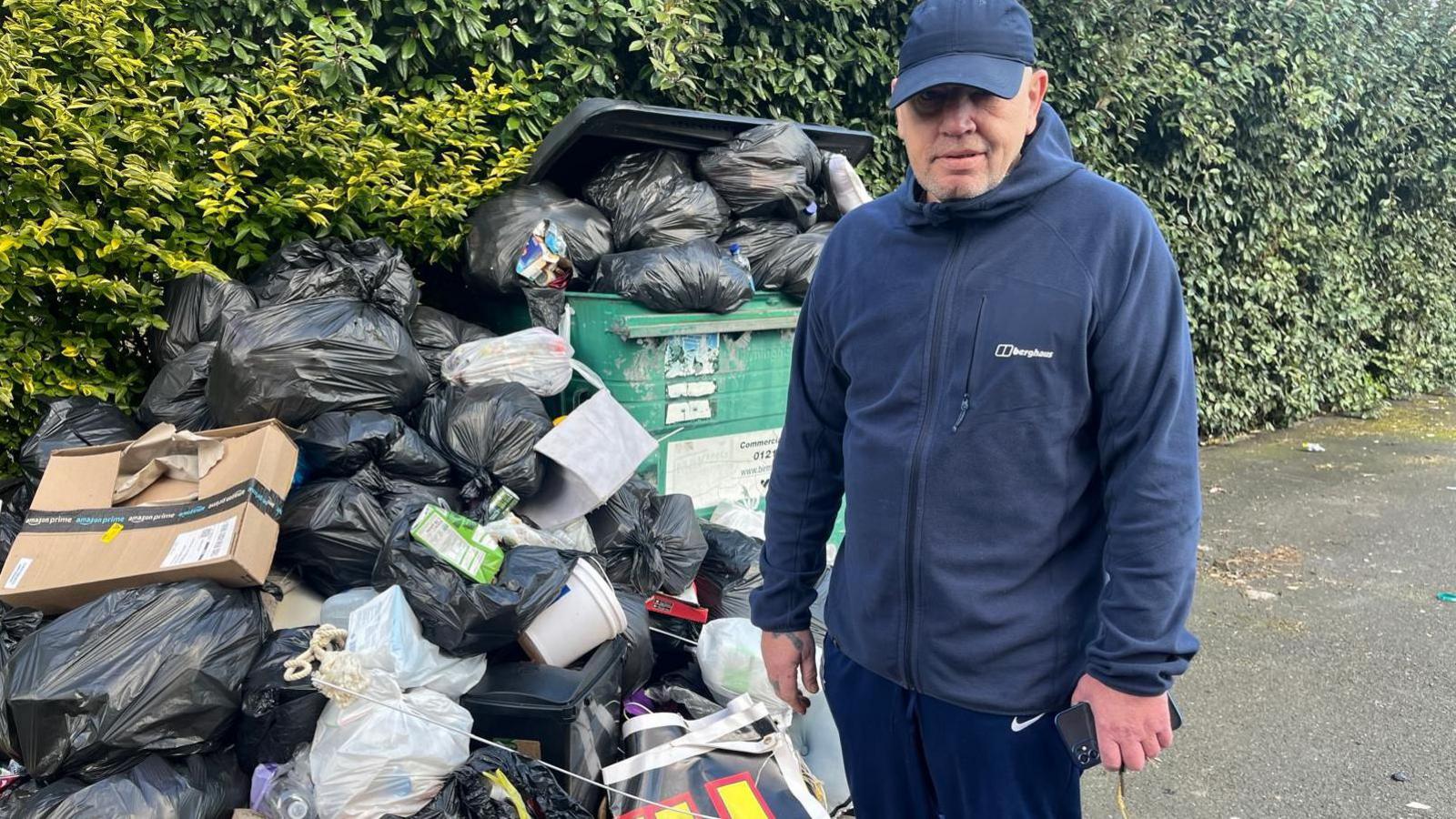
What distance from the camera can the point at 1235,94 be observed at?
673cm

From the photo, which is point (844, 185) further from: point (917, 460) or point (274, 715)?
point (274, 715)

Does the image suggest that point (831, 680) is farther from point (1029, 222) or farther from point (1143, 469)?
point (1029, 222)

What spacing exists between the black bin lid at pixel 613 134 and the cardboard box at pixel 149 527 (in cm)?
150

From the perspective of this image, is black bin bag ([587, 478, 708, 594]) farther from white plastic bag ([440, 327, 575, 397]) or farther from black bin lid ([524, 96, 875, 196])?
black bin lid ([524, 96, 875, 196])

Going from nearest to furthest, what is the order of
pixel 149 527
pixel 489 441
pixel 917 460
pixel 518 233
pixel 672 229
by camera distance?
pixel 917 460 < pixel 149 527 < pixel 489 441 < pixel 518 233 < pixel 672 229

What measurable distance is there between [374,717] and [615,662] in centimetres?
64

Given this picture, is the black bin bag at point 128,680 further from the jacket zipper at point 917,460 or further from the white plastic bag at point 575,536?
the jacket zipper at point 917,460

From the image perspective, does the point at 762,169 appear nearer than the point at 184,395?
No

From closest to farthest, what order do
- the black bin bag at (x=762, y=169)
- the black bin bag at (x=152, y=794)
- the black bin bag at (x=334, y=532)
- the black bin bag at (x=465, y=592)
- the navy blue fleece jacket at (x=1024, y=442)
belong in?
the navy blue fleece jacket at (x=1024, y=442) → the black bin bag at (x=152, y=794) → the black bin bag at (x=465, y=592) → the black bin bag at (x=334, y=532) → the black bin bag at (x=762, y=169)

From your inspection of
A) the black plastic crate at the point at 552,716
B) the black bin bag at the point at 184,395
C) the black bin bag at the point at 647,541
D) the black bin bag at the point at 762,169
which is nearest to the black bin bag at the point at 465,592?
the black plastic crate at the point at 552,716

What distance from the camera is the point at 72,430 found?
3023 mm

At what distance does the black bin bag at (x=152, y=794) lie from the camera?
2061 millimetres

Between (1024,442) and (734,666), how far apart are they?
149cm

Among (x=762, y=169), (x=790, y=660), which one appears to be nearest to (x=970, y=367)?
(x=790, y=660)
